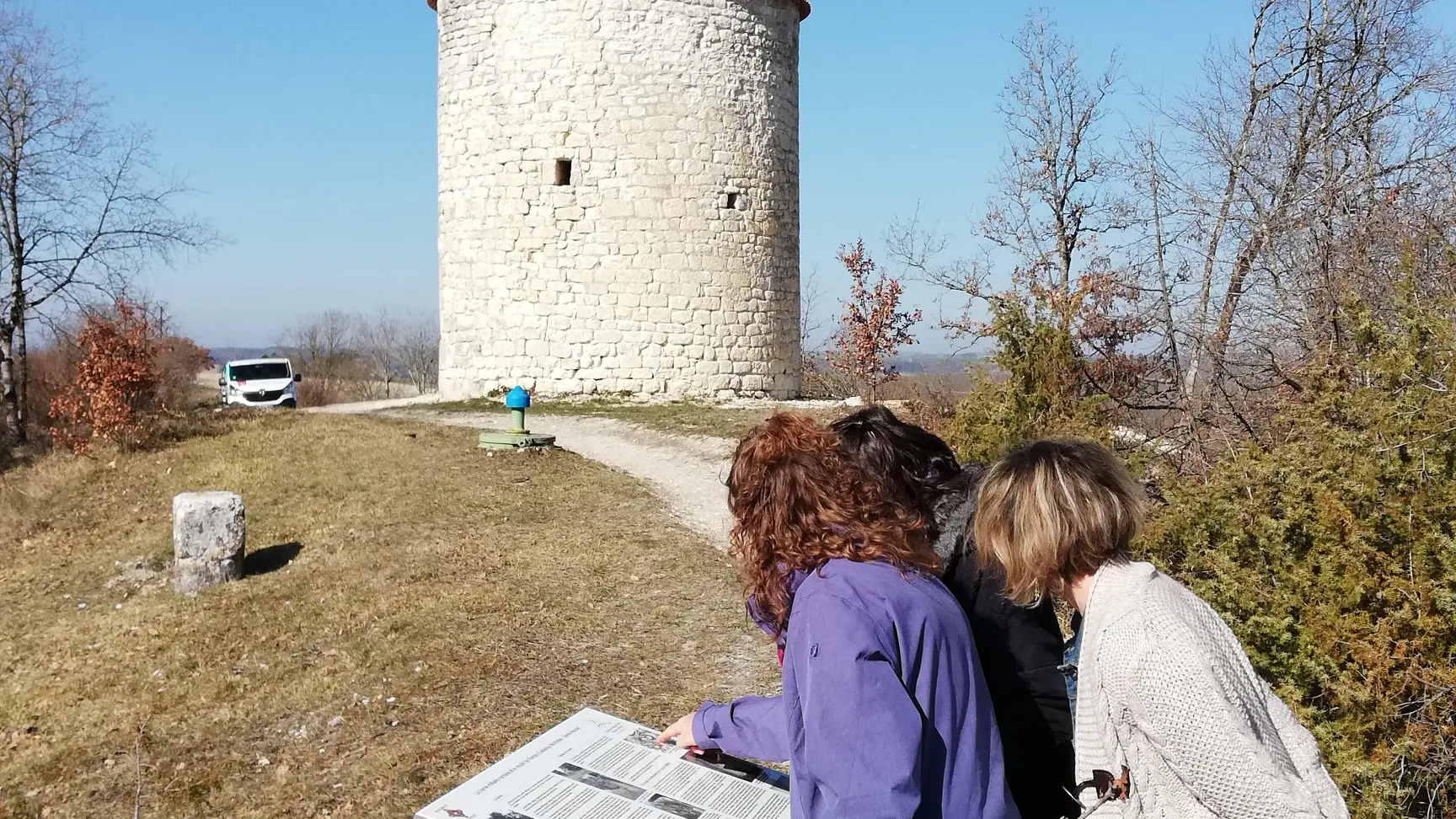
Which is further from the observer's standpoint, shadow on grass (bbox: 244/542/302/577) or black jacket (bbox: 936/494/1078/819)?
shadow on grass (bbox: 244/542/302/577)

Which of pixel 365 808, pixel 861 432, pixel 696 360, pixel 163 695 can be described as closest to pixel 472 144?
pixel 696 360

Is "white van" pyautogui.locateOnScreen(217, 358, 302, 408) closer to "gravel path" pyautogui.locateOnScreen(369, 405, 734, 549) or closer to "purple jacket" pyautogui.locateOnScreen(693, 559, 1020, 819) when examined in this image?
"gravel path" pyautogui.locateOnScreen(369, 405, 734, 549)

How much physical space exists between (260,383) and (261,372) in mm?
547

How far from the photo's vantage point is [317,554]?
9055 millimetres

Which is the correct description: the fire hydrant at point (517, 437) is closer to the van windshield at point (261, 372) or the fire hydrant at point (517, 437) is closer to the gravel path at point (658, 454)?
the gravel path at point (658, 454)

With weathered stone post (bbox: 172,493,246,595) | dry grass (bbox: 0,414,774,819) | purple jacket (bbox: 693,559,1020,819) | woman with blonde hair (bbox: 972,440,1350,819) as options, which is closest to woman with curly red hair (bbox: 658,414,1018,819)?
purple jacket (bbox: 693,559,1020,819)

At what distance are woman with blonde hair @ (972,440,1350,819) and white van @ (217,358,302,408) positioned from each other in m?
20.0

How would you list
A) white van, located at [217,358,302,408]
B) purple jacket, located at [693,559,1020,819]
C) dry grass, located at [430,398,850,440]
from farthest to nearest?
white van, located at [217,358,302,408] < dry grass, located at [430,398,850,440] < purple jacket, located at [693,559,1020,819]

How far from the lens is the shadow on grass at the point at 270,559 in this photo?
30.0 feet

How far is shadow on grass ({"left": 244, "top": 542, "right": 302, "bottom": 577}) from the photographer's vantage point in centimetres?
913

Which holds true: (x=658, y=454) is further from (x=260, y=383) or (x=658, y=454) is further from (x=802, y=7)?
(x=260, y=383)

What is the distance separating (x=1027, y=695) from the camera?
7.79ft

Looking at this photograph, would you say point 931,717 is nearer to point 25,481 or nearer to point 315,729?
point 315,729

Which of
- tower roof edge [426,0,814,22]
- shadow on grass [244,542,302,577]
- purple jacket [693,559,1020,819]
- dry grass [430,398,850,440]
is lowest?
shadow on grass [244,542,302,577]
